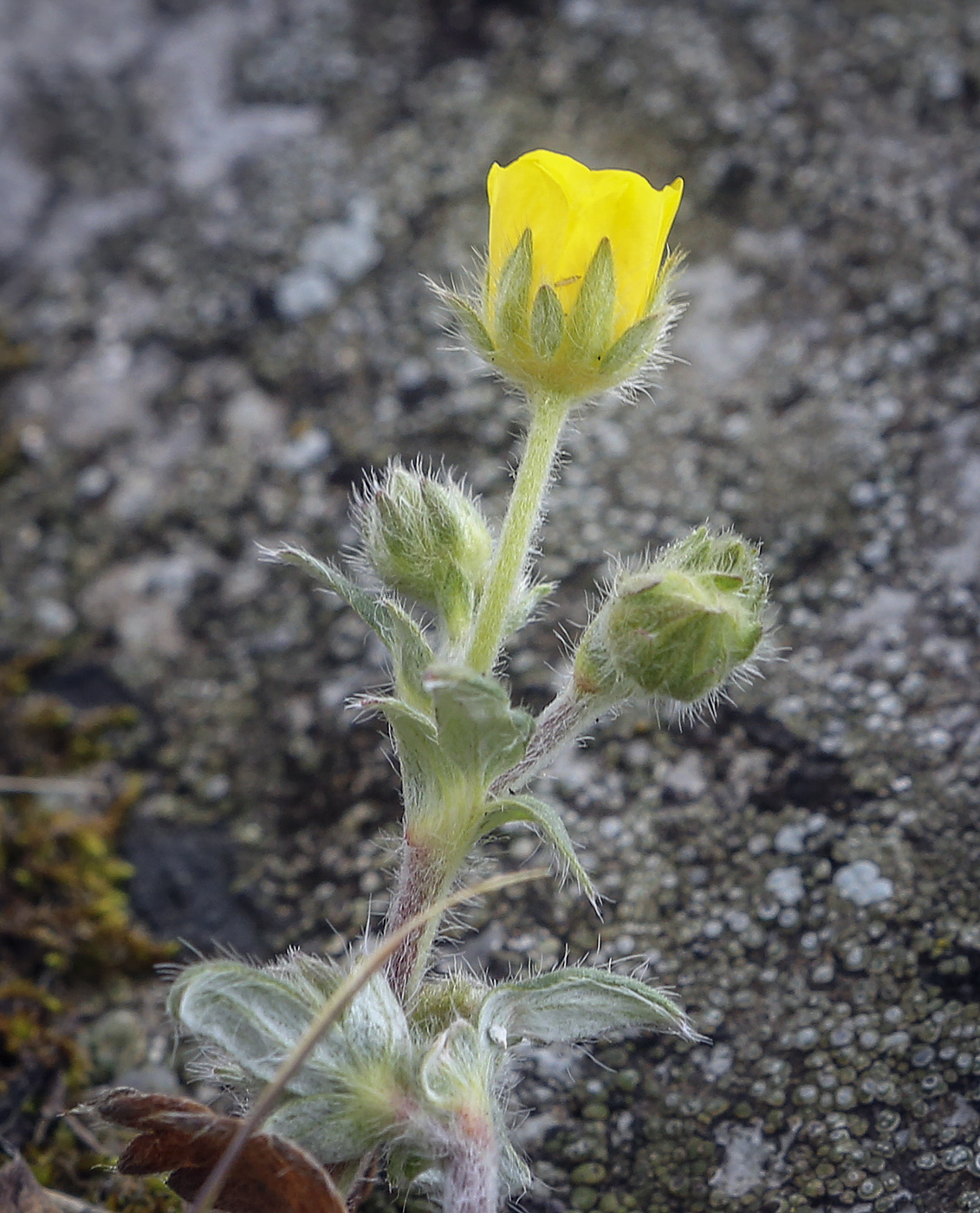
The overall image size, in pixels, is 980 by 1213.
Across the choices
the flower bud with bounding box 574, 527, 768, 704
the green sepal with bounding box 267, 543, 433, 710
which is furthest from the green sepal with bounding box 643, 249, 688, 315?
the green sepal with bounding box 267, 543, 433, 710

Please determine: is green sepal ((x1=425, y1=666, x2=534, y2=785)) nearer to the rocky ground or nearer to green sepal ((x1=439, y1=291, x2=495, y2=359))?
green sepal ((x1=439, y1=291, x2=495, y2=359))

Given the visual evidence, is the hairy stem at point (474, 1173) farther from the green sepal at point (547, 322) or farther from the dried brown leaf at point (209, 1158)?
the green sepal at point (547, 322)

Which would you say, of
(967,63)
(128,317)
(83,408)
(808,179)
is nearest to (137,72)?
(128,317)

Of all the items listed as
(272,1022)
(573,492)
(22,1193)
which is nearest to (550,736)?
(272,1022)

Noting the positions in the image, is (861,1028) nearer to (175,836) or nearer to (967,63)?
(175,836)

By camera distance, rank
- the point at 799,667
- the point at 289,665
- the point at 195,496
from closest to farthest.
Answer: the point at 799,667 < the point at 289,665 < the point at 195,496

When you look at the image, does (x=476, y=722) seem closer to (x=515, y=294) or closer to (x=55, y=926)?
(x=515, y=294)
